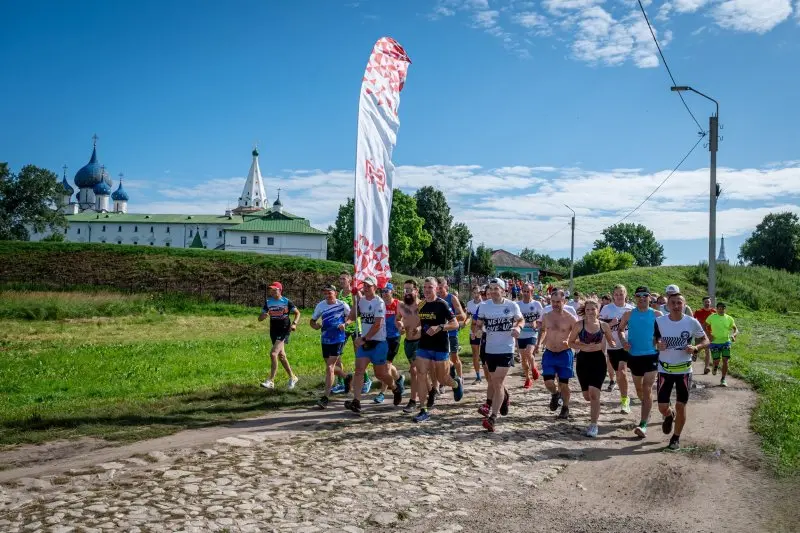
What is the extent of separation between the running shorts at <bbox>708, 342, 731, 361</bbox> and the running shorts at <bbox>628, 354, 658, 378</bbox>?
6053 mm

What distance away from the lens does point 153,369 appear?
1516 cm

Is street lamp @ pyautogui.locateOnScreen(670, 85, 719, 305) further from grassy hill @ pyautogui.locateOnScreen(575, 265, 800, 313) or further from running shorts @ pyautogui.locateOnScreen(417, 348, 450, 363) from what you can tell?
grassy hill @ pyautogui.locateOnScreen(575, 265, 800, 313)

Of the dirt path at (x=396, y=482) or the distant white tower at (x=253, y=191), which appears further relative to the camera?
the distant white tower at (x=253, y=191)

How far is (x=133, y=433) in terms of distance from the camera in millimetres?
8391

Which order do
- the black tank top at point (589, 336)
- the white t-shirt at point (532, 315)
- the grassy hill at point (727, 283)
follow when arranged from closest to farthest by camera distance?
the black tank top at point (589, 336) → the white t-shirt at point (532, 315) → the grassy hill at point (727, 283)

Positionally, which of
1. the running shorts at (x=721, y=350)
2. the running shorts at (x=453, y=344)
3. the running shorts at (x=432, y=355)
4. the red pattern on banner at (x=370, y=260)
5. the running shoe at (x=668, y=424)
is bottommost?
the running shoe at (x=668, y=424)

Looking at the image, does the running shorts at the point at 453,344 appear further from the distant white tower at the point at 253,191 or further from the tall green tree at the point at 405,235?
the distant white tower at the point at 253,191

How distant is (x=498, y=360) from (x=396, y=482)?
3185 millimetres

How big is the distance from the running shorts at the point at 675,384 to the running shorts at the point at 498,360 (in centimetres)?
206

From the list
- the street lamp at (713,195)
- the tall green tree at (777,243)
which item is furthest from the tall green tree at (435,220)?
the street lamp at (713,195)

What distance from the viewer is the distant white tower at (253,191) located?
126 metres

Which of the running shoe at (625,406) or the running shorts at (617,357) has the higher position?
the running shorts at (617,357)

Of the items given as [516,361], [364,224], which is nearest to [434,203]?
[516,361]

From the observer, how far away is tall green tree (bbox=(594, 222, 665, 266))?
122 meters
